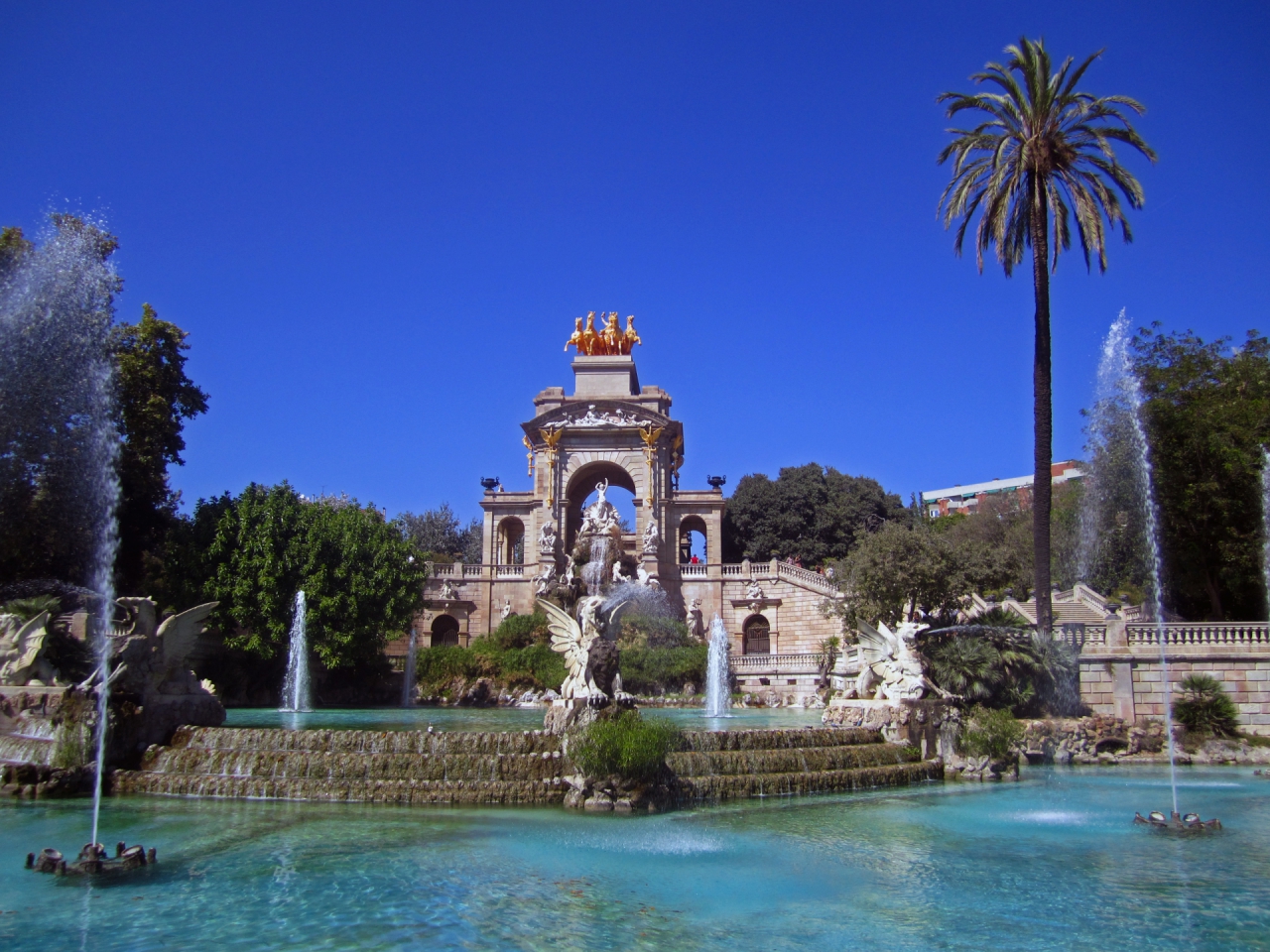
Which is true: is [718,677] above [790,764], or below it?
above

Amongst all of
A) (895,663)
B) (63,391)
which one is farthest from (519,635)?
(895,663)

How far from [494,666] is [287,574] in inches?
333

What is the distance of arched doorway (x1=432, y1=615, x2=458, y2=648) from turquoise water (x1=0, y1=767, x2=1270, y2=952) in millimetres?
32472

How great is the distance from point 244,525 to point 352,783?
19004 mm

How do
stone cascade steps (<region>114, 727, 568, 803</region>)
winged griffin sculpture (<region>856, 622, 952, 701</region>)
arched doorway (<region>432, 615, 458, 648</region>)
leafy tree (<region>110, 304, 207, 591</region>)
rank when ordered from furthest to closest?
arched doorway (<region>432, 615, 458, 648</region>) < leafy tree (<region>110, 304, 207, 591</region>) < winged griffin sculpture (<region>856, 622, 952, 701</region>) < stone cascade steps (<region>114, 727, 568, 803</region>)

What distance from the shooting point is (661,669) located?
34969mm

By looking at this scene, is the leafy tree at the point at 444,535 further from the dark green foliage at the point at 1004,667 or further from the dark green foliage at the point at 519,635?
the dark green foliage at the point at 1004,667

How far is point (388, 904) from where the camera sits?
327 inches

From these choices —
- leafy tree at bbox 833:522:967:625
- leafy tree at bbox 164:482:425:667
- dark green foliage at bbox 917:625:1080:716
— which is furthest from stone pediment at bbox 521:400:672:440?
dark green foliage at bbox 917:625:1080:716

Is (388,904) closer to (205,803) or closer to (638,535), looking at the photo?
(205,803)

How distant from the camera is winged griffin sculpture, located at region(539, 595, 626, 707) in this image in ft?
48.3

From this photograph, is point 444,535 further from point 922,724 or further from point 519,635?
point 922,724

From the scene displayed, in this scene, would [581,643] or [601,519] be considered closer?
[581,643]

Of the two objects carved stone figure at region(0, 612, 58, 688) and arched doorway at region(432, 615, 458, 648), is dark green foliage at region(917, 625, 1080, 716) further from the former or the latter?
arched doorway at region(432, 615, 458, 648)
